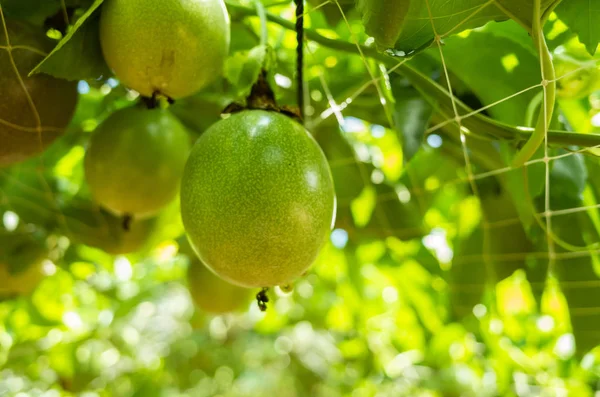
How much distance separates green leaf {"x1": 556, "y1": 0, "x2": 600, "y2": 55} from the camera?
29.8 inches

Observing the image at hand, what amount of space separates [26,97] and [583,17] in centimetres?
84

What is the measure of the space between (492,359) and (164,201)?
1.42 meters

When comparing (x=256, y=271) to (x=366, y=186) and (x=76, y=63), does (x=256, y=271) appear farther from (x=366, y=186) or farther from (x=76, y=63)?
(x=366, y=186)

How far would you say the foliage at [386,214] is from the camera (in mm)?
909

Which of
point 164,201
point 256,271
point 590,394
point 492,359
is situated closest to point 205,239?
point 256,271

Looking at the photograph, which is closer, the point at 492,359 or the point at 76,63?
the point at 76,63

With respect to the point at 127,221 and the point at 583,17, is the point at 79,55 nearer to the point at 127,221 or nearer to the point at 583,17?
the point at 127,221

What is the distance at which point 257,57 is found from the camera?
93 centimetres

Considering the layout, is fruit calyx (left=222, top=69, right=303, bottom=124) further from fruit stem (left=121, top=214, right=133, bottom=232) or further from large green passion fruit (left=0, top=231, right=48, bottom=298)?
large green passion fruit (left=0, top=231, right=48, bottom=298)

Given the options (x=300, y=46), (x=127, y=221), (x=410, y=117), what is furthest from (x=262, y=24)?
(x=127, y=221)

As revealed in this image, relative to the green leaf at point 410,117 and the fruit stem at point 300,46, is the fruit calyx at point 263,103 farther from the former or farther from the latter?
the green leaf at point 410,117

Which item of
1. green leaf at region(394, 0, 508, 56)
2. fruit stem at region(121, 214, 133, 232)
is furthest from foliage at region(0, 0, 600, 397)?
fruit stem at region(121, 214, 133, 232)

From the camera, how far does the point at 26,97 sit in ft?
2.97

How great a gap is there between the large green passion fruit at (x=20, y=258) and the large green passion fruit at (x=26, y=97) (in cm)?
55
